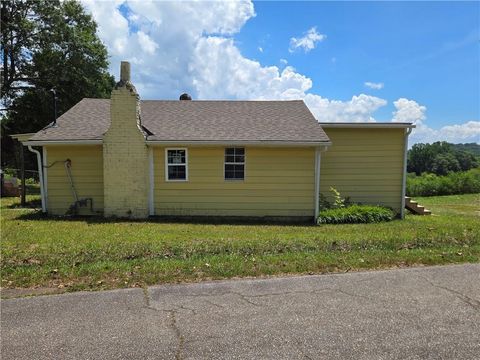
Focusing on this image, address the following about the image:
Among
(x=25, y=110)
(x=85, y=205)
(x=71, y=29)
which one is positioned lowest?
(x=85, y=205)

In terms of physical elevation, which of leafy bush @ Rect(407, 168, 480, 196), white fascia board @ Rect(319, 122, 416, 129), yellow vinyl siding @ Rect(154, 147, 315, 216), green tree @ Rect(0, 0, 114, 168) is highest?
green tree @ Rect(0, 0, 114, 168)

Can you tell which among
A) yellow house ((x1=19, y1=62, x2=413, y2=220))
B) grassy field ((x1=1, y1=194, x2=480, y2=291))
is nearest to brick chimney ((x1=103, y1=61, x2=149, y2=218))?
yellow house ((x1=19, y1=62, x2=413, y2=220))

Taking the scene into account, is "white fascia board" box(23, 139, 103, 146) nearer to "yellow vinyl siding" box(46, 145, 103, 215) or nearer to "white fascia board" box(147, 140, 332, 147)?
"yellow vinyl siding" box(46, 145, 103, 215)

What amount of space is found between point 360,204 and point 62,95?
22.4 metres

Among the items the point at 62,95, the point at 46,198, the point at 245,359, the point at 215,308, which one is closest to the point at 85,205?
the point at 46,198

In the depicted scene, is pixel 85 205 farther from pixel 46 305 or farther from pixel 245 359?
pixel 245 359

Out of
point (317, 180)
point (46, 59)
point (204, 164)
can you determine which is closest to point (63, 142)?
point (204, 164)

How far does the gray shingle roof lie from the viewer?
11992 millimetres

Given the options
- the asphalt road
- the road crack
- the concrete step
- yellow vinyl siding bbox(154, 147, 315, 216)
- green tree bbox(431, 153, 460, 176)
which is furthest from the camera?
green tree bbox(431, 153, 460, 176)

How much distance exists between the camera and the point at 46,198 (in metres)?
12.4

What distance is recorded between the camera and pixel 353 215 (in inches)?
458

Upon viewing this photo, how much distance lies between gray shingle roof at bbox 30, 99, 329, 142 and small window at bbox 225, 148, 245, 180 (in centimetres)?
54

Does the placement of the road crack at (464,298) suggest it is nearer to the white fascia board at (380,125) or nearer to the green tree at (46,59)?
the white fascia board at (380,125)

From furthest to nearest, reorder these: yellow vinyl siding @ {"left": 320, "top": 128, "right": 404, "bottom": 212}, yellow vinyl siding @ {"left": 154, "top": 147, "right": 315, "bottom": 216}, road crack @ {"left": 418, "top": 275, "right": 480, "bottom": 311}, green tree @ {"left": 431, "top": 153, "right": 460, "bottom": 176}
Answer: green tree @ {"left": 431, "top": 153, "right": 460, "bottom": 176}, yellow vinyl siding @ {"left": 320, "top": 128, "right": 404, "bottom": 212}, yellow vinyl siding @ {"left": 154, "top": 147, "right": 315, "bottom": 216}, road crack @ {"left": 418, "top": 275, "right": 480, "bottom": 311}
